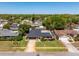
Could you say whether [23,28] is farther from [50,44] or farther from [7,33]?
[50,44]

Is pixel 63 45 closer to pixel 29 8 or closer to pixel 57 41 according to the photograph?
pixel 57 41

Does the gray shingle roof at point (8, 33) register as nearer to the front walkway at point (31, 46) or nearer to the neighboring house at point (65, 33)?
the front walkway at point (31, 46)

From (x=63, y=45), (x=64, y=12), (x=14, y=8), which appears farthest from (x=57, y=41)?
(x=14, y=8)

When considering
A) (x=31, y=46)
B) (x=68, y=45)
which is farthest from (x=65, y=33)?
(x=31, y=46)

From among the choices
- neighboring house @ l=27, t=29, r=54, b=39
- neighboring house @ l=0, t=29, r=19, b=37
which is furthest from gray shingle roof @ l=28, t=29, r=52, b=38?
neighboring house @ l=0, t=29, r=19, b=37

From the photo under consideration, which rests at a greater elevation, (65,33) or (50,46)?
(65,33)

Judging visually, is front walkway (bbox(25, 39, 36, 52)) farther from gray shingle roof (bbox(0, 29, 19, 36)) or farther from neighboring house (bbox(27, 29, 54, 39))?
gray shingle roof (bbox(0, 29, 19, 36))
